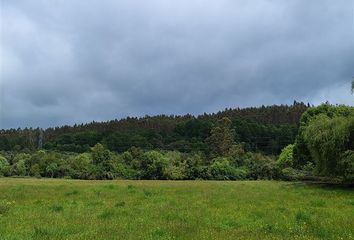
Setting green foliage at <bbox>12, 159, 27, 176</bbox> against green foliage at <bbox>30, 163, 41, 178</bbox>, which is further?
green foliage at <bbox>12, 159, 27, 176</bbox>

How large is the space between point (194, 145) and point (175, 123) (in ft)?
110

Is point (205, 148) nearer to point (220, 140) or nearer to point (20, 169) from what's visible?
point (220, 140)

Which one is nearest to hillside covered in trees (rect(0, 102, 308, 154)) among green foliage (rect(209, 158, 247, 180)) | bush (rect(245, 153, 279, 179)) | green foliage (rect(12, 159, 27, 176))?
bush (rect(245, 153, 279, 179))

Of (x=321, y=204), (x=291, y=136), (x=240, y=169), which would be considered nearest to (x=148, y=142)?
(x=291, y=136)

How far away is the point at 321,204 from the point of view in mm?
25688

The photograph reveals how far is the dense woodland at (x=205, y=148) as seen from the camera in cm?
4538

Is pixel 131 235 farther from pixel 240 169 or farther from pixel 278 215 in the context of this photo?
pixel 240 169

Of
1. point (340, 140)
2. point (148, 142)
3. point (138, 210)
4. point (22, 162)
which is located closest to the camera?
point (138, 210)

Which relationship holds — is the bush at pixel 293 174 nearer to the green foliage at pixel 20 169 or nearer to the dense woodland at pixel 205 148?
the dense woodland at pixel 205 148

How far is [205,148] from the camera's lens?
13938 centimetres

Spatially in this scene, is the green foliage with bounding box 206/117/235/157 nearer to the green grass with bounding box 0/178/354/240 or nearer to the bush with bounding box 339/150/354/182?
the bush with bounding box 339/150/354/182

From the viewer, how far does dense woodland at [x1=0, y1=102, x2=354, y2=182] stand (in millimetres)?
45375

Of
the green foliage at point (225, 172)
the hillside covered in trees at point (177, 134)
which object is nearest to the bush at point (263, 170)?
the green foliage at point (225, 172)

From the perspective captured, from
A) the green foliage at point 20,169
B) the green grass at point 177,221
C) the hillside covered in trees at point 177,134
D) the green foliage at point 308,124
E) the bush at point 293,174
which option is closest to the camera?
the green grass at point 177,221
